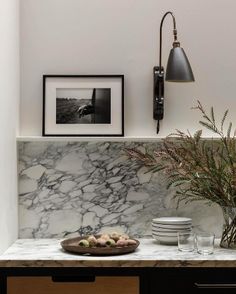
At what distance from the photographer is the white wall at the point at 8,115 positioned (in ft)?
8.46

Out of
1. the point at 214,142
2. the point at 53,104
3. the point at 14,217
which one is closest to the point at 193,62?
the point at 214,142

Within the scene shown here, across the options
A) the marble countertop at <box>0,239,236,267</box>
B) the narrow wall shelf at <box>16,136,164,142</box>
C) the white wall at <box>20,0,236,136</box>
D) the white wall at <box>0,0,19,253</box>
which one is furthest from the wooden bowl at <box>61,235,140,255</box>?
the white wall at <box>20,0,236,136</box>

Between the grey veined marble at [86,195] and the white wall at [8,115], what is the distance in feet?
0.36

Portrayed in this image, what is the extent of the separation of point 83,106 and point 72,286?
0.95 meters

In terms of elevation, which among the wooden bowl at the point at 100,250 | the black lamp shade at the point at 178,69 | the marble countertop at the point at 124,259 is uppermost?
the black lamp shade at the point at 178,69

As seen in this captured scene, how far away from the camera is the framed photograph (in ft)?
9.64

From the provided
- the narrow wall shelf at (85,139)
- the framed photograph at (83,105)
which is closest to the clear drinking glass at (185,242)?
the narrow wall shelf at (85,139)

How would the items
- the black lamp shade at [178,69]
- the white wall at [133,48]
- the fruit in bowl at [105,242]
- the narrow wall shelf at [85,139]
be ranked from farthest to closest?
the white wall at [133,48] < the narrow wall shelf at [85,139] < the black lamp shade at [178,69] < the fruit in bowl at [105,242]

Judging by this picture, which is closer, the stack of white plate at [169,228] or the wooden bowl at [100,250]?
the wooden bowl at [100,250]

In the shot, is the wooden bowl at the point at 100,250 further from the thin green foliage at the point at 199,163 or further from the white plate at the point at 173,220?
the thin green foliage at the point at 199,163

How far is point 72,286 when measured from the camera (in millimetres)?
2426

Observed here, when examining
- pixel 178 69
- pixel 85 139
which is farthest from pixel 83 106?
pixel 178 69

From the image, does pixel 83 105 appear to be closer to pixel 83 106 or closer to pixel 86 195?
pixel 83 106

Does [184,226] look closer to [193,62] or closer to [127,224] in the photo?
[127,224]
